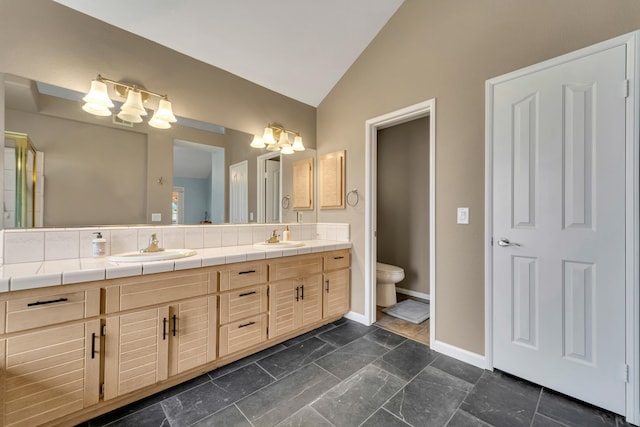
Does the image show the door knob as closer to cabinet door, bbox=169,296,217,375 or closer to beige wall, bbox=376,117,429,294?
beige wall, bbox=376,117,429,294

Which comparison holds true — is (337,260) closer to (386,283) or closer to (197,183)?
(386,283)

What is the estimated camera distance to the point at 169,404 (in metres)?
1.50

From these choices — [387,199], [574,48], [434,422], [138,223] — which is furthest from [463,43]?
[138,223]

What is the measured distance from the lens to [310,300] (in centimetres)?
233

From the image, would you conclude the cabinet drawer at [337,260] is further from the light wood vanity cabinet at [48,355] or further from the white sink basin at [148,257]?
the light wood vanity cabinet at [48,355]

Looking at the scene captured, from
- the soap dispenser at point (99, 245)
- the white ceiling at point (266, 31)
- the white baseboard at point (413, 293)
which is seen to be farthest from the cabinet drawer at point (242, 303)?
the white baseboard at point (413, 293)

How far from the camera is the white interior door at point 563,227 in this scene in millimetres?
1407

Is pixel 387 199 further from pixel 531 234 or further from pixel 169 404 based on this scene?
A: pixel 169 404

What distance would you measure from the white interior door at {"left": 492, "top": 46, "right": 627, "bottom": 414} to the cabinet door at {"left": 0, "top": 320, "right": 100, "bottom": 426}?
97.3 inches

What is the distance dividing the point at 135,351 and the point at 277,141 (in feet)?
6.92

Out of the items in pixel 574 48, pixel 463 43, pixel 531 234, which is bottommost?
pixel 531 234

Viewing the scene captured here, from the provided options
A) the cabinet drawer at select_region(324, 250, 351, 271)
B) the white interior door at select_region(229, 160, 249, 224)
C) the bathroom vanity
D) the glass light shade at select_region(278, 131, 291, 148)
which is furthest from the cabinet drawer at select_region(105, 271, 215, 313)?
the glass light shade at select_region(278, 131, 291, 148)

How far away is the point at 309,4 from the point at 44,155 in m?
2.19

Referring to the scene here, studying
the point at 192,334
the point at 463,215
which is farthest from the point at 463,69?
the point at 192,334
